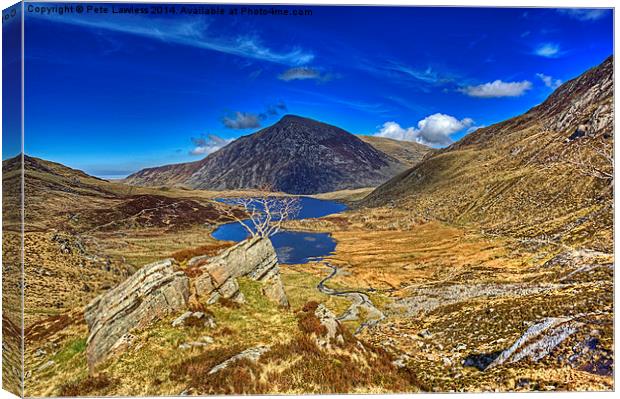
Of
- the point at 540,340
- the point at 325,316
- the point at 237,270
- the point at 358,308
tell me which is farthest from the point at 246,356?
the point at 358,308

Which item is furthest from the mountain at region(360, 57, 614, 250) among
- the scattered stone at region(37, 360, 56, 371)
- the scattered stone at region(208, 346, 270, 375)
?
the scattered stone at region(37, 360, 56, 371)

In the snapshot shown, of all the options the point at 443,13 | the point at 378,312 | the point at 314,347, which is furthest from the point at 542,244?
the point at 314,347

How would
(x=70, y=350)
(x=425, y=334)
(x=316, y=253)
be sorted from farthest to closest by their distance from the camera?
(x=316, y=253)
(x=425, y=334)
(x=70, y=350)

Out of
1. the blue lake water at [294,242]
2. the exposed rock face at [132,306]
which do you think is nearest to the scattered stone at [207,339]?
the exposed rock face at [132,306]

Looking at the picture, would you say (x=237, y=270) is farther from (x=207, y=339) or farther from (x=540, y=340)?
(x=540, y=340)

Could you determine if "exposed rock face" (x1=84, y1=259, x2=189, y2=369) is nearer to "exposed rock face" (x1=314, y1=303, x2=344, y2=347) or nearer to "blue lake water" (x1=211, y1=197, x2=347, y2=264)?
"exposed rock face" (x1=314, y1=303, x2=344, y2=347)
